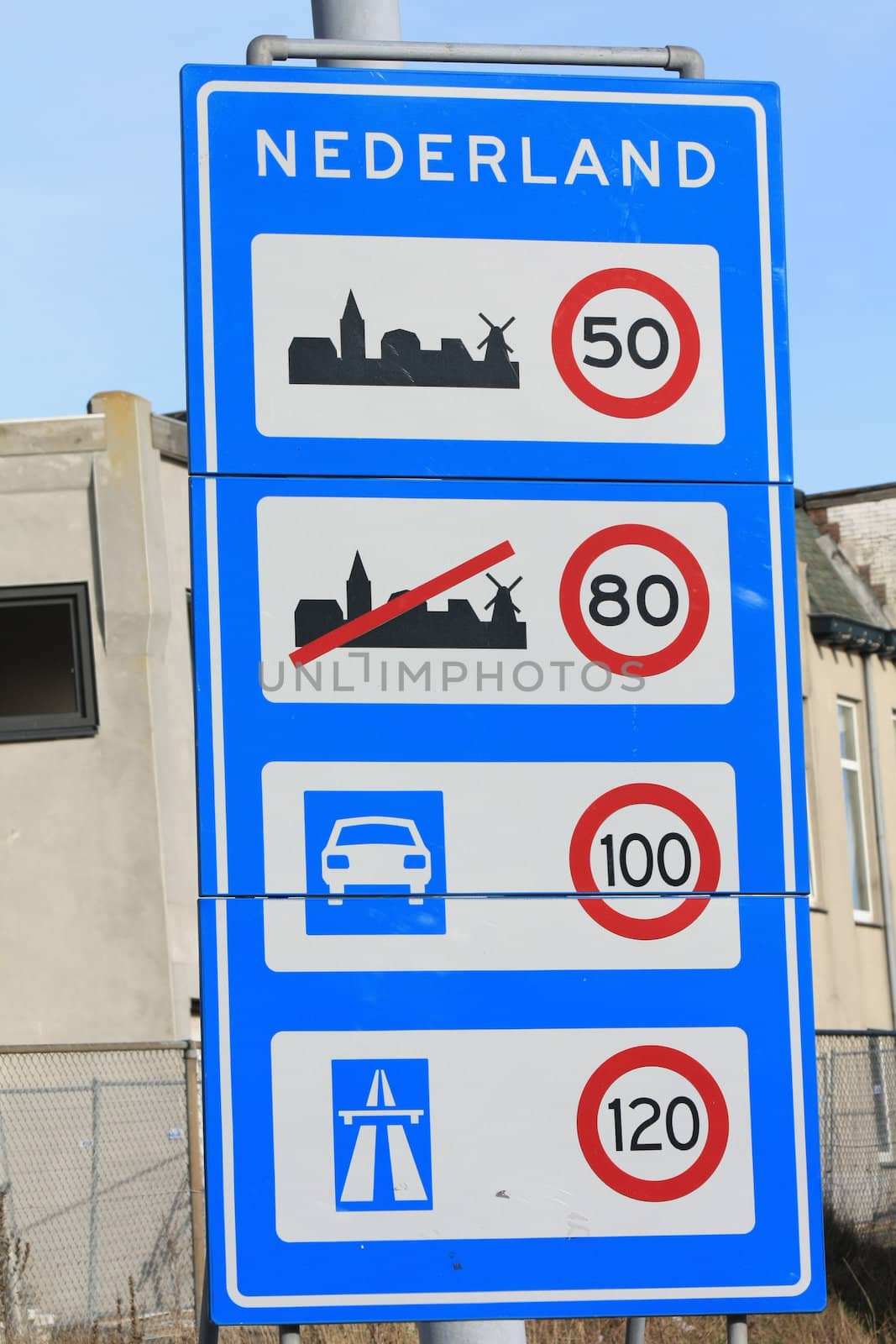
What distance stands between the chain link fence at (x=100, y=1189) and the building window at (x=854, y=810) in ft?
44.5

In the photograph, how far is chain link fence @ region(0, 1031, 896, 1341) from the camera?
40.3ft

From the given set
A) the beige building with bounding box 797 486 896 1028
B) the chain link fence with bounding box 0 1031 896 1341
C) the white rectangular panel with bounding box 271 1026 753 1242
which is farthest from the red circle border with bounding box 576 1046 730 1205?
the beige building with bounding box 797 486 896 1028

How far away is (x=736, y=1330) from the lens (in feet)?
8.58

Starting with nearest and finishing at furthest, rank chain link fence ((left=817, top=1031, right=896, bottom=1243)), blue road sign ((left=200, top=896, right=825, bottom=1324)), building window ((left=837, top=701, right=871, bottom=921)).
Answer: blue road sign ((left=200, top=896, right=825, bottom=1324)) → chain link fence ((left=817, top=1031, right=896, bottom=1243)) → building window ((left=837, top=701, right=871, bottom=921))

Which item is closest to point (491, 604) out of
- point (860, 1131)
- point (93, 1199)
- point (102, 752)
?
point (93, 1199)

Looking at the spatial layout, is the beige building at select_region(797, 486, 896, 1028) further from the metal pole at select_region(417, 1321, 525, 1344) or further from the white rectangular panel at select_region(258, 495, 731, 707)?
the white rectangular panel at select_region(258, 495, 731, 707)

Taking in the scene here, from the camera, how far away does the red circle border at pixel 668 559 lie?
8.73 feet

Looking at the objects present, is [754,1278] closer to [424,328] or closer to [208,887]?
[208,887]

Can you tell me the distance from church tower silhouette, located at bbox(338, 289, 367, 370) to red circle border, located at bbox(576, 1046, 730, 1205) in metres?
1.08

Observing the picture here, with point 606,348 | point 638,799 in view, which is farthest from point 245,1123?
point 606,348

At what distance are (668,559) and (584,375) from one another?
0.30 m

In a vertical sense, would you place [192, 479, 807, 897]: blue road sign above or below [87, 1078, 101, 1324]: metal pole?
above

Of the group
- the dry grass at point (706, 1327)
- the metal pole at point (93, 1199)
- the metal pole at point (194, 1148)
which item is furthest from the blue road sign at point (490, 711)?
the metal pole at point (93, 1199)

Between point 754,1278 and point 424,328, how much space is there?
57.5 inches
